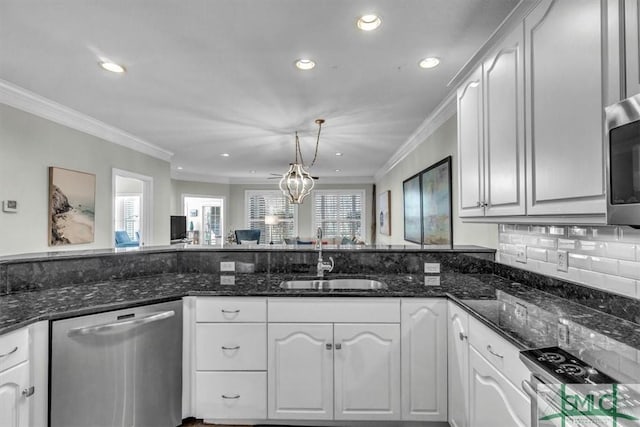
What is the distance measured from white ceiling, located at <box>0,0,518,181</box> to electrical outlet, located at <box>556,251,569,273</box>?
1.31 m

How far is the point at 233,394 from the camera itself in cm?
178

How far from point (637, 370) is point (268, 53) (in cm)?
230

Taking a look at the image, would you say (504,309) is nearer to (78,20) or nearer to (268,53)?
(268,53)

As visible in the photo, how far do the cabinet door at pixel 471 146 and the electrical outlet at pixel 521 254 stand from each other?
41 centimetres

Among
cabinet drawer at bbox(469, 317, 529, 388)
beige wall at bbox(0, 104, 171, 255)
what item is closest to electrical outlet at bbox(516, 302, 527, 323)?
cabinet drawer at bbox(469, 317, 529, 388)

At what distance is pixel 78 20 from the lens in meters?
1.77

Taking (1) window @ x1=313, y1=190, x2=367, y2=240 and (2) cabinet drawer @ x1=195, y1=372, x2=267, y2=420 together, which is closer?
(2) cabinet drawer @ x1=195, y1=372, x2=267, y2=420

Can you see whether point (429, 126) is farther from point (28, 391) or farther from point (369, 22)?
point (28, 391)

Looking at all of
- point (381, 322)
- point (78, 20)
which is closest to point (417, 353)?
point (381, 322)

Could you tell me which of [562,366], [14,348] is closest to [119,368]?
[14,348]

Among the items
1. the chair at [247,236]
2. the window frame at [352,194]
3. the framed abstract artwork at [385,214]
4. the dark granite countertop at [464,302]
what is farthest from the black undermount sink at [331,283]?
the window frame at [352,194]

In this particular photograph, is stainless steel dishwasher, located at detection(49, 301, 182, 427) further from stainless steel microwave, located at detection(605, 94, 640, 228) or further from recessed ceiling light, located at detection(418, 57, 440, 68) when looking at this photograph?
recessed ceiling light, located at detection(418, 57, 440, 68)

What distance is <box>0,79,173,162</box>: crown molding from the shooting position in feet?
8.96
